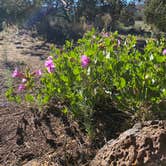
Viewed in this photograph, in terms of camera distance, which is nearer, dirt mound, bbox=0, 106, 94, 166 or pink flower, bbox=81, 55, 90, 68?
dirt mound, bbox=0, 106, 94, 166

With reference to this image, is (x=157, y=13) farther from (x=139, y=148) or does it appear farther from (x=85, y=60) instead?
(x=139, y=148)

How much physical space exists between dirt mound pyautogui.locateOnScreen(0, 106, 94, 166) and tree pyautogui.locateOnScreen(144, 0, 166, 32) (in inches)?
344

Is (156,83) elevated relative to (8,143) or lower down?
elevated

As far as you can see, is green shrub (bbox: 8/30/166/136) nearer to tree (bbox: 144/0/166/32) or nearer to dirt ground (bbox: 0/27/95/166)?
dirt ground (bbox: 0/27/95/166)

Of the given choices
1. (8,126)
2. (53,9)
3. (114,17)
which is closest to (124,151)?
(8,126)

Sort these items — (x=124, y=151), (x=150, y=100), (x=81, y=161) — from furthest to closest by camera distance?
(x=150, y=100)
(x=81, y=161)
(x=124, y=151)

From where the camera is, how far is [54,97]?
4242 millimetres

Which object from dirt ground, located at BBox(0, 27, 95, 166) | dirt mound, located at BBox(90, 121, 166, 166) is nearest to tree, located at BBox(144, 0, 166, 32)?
dirt ground, located at BBox(0, 27, 95, 166)

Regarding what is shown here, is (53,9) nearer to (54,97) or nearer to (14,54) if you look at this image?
(14,54)

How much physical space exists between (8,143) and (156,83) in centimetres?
141

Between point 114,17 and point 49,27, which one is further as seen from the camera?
point 114,17

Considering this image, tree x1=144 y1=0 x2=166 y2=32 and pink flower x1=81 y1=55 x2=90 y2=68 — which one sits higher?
pink flower x1=81 y1=55 x2=90 y2=68

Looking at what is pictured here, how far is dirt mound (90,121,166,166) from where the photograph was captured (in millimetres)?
2439

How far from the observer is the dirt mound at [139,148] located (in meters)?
2.44
